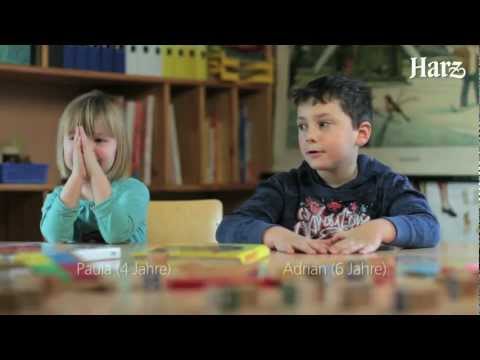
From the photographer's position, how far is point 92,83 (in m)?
1.82

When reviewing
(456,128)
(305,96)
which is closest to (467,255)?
(305,96)

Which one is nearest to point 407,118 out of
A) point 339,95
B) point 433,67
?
point 339,95

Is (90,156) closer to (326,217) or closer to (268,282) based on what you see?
(326,217)

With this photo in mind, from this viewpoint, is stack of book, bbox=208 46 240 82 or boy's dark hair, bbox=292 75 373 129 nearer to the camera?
boy's dark hair, bbox=292 75 373 129

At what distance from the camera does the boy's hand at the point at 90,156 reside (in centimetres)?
91

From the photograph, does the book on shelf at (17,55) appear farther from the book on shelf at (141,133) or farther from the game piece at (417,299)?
the game piece at (417,299)

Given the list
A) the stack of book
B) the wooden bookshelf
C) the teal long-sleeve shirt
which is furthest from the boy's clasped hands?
the stack of book

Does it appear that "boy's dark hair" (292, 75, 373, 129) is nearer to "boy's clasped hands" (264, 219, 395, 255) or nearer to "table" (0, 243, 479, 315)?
"boy's clasped hands" (264, 219, 395, 255)

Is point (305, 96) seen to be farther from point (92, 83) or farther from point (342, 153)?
point (92, 83)

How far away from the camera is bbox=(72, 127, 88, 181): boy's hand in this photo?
893 mm

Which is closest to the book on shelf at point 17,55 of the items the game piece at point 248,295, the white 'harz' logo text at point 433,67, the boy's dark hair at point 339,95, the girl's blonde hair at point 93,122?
the girl's blonde hair at point 93,122

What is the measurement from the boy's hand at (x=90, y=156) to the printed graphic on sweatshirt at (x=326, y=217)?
299 millimetres

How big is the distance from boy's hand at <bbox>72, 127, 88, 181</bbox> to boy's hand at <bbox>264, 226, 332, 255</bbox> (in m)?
0.28

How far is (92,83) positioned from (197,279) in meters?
1.44
